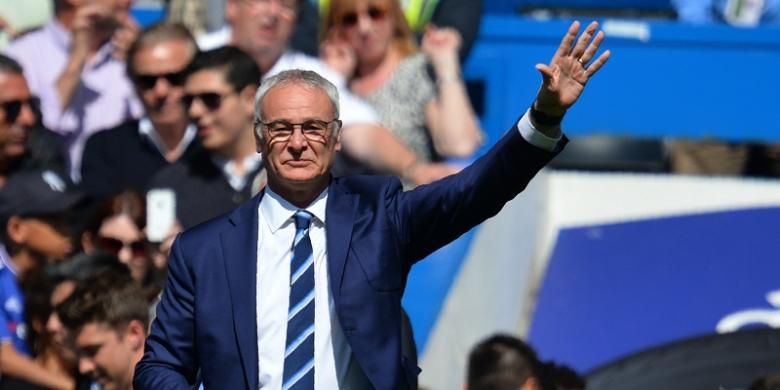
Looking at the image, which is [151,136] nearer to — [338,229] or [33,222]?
[33,222]

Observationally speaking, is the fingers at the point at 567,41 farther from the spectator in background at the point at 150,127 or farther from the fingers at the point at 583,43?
the spectator in background at the point at 150,127

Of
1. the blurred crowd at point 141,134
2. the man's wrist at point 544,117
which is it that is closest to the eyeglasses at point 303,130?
the man's wrist at point 544,117

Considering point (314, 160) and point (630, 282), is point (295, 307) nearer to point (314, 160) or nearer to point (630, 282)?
point (314, 160)

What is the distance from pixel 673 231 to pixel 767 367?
6.67 feet

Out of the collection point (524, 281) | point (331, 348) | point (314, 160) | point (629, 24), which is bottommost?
point (524, 281)

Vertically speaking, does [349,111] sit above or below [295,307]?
below

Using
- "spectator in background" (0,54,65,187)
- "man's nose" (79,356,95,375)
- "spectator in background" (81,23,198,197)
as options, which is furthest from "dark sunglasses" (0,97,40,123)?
"man's nose" (79,356,95,375)

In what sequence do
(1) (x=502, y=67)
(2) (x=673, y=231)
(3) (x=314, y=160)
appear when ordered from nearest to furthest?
(3) (x=314, y=160) < (2) (x=673, y=231) < (1) (x=502, y=67)

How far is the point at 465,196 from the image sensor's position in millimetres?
3707

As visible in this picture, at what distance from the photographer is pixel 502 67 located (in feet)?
27.3

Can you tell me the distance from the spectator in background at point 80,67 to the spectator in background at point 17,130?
47cm

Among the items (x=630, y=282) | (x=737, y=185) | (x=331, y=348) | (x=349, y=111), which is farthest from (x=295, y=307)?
(x=737, y=185)

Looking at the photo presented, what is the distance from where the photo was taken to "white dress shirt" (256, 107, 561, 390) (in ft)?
12.3

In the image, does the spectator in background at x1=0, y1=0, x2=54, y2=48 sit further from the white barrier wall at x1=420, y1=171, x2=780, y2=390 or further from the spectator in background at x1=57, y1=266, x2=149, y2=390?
the spectator in background at x1=57, y1=266, x2=149, y2=390
